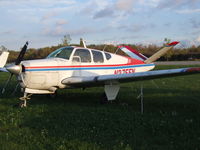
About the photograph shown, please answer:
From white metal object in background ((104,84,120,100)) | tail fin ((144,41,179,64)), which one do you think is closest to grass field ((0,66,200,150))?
white metal object in background ((104,84,120,100))

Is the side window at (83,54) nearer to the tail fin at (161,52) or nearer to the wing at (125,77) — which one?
the wing at (125,77)

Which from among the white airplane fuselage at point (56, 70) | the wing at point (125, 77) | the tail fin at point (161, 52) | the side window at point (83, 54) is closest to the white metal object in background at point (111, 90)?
the wing at point (125, 77)

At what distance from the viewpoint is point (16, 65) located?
6.65 meters

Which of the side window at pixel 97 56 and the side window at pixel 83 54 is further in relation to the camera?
the side window at pixel 97 56

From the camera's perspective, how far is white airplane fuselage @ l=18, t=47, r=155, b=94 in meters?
6.92

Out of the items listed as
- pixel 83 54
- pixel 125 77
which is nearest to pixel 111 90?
pixel 125 77

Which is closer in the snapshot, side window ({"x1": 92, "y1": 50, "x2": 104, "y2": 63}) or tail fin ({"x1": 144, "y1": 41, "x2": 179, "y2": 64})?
tail fin ({"x1": 144, "y1": 41, "x2": 179, "y2": 64})

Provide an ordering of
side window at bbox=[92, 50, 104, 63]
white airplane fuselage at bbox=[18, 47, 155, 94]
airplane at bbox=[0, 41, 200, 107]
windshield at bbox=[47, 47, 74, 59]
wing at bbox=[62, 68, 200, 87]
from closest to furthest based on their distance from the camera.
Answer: wing at bbox=[62, 68, 200, 87] → airplane at bbox=[0, 41, 200, 107] → white airplane fuselage at bbox=[18, 47, 155, 94] → windshield at bbox=[47, 47, 74, 59] → side window at bbox=[92, 50, 104, 63]

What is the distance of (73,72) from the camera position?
25.9 ft

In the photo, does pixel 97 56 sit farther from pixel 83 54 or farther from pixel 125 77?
pixel 125 77

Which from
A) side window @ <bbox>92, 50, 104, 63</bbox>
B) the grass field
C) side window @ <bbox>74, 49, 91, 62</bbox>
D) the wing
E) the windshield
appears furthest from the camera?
side window @ <bbox>92, 50, 104, 63</bbox>

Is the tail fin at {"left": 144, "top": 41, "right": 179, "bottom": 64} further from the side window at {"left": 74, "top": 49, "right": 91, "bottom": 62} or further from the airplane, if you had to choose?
the side window at {"left": 74, "top": 49, "right": 91, "bottom": 62}

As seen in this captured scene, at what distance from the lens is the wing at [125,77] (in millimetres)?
5827

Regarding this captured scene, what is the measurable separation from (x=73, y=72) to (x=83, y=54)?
836mm
